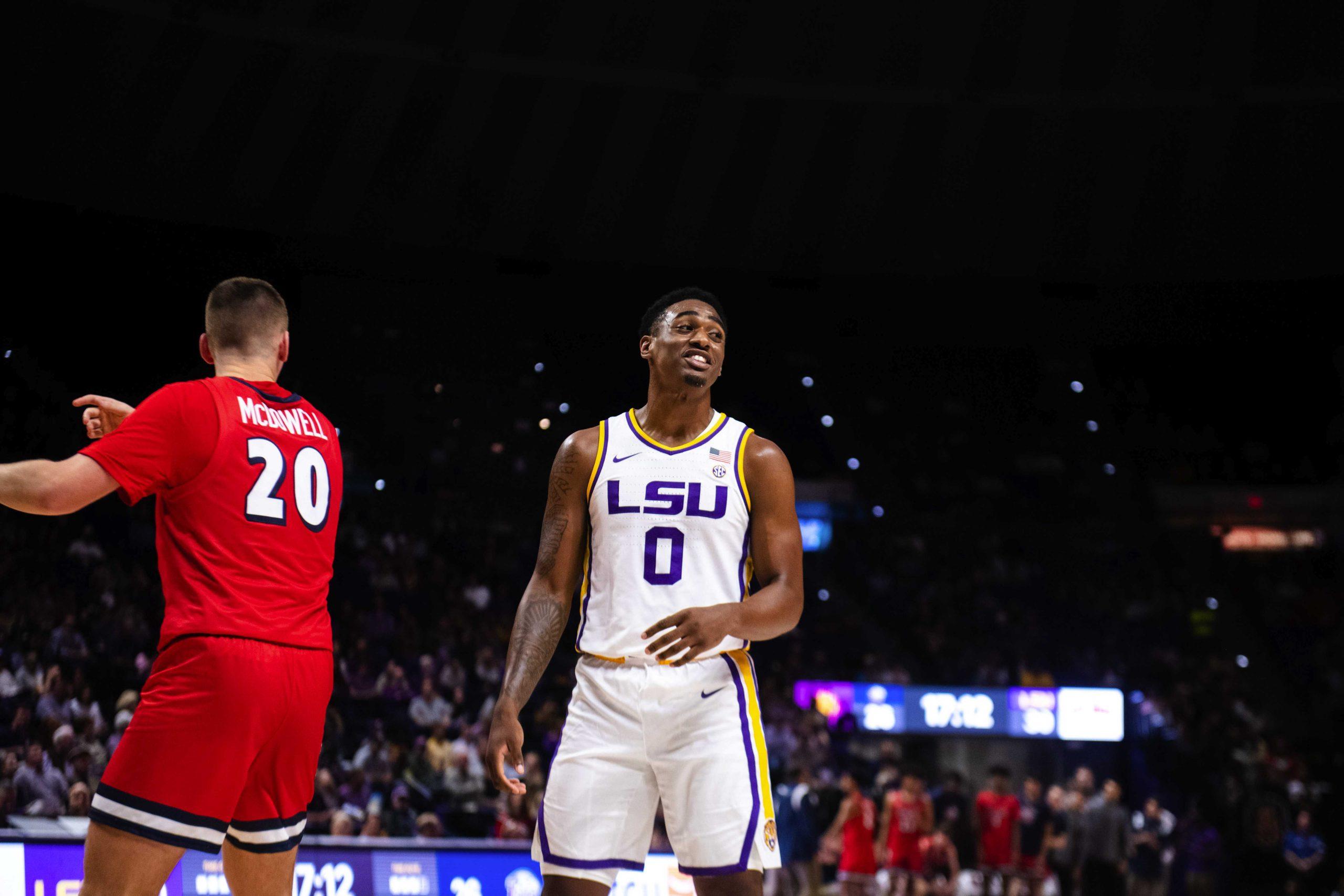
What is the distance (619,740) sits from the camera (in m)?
3.54

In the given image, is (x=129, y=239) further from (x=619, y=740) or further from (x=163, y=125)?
(x=619, y=740)

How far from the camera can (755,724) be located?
3.66 m

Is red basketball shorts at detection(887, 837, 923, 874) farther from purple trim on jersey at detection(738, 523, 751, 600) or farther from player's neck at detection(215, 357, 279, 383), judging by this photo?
player's neck at detection(215, 357, 279, 383)

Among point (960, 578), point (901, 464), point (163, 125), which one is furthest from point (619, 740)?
point (901, 464)

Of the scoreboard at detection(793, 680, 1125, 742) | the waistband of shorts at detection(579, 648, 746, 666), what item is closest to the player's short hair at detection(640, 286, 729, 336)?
the waistband of shorts at detection(579, 648, 746, 666)

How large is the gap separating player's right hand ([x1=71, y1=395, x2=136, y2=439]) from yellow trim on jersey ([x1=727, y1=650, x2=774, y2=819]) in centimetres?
187

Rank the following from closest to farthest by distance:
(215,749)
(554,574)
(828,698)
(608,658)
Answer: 1. (215,749)
2. (608,658)
3. (554,574)
4. (828,698)

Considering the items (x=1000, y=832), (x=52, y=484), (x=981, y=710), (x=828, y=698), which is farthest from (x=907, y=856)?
(x=52, y=484)

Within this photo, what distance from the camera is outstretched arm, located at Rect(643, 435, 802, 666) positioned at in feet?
10.8

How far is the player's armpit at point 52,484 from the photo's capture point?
2834 millimetres

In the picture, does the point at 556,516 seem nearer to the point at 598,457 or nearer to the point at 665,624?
the point at 598,457

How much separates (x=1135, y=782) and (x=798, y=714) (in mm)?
4892

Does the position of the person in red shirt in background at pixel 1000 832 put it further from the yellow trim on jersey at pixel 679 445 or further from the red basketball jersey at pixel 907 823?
the yellow trim on jersey at pixel 679 445

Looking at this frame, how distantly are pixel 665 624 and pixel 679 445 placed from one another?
796 mm
